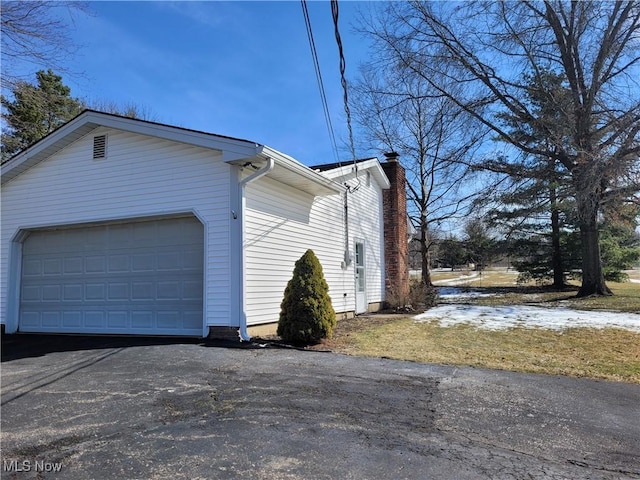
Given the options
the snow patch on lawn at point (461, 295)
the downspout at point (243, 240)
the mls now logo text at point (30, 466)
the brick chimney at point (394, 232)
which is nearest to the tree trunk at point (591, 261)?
the snow patch on lawn at point (461, 295)

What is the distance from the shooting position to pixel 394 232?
16.3 metres

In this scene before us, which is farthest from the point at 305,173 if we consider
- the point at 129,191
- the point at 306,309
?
the point at 129,191

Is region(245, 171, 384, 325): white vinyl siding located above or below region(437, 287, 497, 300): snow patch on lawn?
above

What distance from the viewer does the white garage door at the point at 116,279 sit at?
8.94 metres

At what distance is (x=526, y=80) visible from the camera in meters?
18.7

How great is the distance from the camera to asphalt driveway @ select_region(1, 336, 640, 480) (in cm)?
328

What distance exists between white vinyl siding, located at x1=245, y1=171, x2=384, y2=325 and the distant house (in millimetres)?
45

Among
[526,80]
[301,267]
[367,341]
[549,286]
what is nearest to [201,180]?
[301,267]

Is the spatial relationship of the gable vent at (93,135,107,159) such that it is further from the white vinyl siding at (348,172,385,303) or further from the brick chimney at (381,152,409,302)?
the brick chimney at (381,152,409,302)

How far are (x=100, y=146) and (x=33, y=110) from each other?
8735mm

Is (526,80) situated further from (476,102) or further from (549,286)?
(549,286)

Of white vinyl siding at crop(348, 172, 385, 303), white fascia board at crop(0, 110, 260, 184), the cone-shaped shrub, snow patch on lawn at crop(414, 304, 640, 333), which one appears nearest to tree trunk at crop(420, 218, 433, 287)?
white vinyl siding at crop(348, 172, 385, 303)

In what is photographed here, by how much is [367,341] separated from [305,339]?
1514mm

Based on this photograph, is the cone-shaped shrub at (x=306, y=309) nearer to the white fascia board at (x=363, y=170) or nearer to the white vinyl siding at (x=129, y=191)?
the white vinyl siding at (x=129, y=191)
